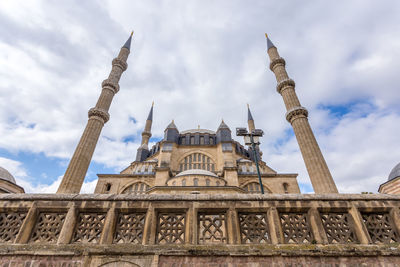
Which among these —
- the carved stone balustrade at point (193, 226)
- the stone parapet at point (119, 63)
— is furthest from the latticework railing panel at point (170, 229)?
the stone parapet at point (119, 63)

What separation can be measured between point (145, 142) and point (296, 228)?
39402mm

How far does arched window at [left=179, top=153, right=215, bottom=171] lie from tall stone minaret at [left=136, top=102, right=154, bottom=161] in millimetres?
10048

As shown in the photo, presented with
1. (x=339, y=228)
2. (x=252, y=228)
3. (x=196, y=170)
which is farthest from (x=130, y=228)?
(x=196, y=170)

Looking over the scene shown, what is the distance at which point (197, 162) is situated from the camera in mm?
30844

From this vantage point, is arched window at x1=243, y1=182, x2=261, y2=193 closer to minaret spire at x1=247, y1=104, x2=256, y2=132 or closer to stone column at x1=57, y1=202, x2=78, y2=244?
minaret spire at x1=247, y1=104, x2=256, y2=132

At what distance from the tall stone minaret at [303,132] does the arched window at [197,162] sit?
46.9 feet

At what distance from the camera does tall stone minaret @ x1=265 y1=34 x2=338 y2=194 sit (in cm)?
1549

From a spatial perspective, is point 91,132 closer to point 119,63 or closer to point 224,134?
point 119,63

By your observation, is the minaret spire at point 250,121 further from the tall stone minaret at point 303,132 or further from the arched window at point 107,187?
the arched window at point 107,187

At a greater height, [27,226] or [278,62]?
[278,62]

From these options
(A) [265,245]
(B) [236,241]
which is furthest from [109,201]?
(A) [265,245]

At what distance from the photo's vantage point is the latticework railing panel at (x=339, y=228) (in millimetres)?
3545

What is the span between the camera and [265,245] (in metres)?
3.40

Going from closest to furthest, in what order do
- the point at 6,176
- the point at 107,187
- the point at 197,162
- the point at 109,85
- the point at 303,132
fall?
the point at 6,176 → the point at 303,132 → the point at 109,85 → the point at 107,187 → the point at 197,162
